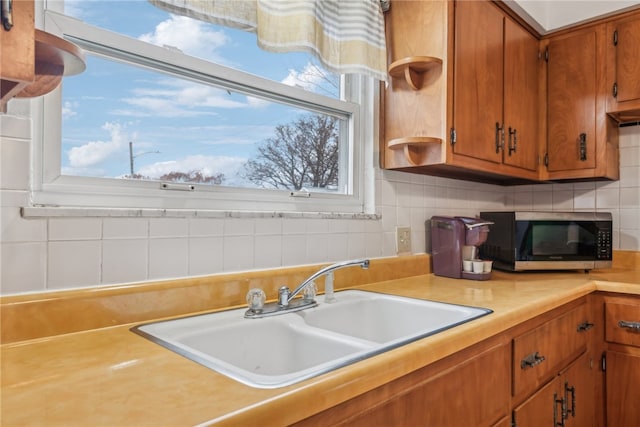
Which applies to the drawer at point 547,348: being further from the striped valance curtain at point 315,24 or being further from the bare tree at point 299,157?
the striped valance curtain at point 315,24

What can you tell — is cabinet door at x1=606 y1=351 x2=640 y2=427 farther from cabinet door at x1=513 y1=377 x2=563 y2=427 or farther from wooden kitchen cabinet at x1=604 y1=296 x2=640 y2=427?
cabinet door at x1=513 y1=377 x2=563 y2=427

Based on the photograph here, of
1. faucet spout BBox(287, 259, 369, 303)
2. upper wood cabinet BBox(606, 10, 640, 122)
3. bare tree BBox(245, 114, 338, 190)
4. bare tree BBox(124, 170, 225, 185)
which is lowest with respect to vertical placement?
faucet spout BBox(287, 259, 369, 303)

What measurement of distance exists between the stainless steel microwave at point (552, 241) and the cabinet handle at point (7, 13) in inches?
72.7

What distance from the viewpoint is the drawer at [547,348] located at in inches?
46.4

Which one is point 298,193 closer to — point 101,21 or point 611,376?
point 101,21

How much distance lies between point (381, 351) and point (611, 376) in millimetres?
1483

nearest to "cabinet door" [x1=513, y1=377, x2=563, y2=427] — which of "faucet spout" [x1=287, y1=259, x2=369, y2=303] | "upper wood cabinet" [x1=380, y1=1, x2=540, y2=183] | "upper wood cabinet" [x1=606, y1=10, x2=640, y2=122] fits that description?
"faucet spout" [x1=287, y1=259, x2=369, y2=303]

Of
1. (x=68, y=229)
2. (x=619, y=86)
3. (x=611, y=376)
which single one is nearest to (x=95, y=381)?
(x=68, y=229)

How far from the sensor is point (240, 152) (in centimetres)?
138

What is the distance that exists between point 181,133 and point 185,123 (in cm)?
3

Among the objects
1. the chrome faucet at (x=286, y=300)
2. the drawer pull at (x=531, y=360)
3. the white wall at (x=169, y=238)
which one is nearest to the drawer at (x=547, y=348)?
the drawer pull at (x=531, y=360)

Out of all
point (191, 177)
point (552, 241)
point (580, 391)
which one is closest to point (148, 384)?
point (191, 177)

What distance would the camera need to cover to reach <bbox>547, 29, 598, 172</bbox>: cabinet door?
2.08 m

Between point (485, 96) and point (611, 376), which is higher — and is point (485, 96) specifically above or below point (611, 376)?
above
